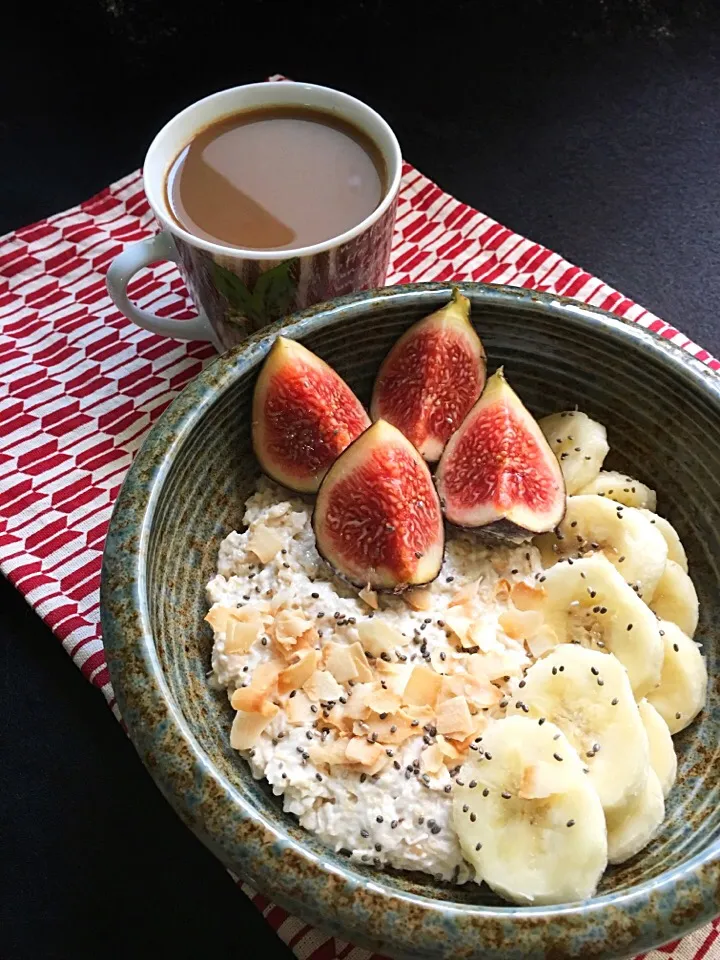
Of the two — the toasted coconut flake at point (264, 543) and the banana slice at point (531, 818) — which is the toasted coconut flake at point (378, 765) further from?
the toasted coconut flake at point (264, 543)

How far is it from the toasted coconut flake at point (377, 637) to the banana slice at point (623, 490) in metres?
0.43

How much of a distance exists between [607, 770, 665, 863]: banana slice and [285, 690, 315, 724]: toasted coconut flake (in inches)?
16.6

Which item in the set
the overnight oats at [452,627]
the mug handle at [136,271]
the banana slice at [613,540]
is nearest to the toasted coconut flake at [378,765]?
the overnight oats at [452,627]

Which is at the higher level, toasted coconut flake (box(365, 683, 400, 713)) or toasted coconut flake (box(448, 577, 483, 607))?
toasted coconut flake (box(448, 577, 483, 607))

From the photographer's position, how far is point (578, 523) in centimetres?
146

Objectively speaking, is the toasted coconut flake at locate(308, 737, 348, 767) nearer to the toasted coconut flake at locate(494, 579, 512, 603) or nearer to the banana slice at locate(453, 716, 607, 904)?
the banana slice at locate(453, 716, 607, 904)

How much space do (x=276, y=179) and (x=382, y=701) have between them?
1027 mm

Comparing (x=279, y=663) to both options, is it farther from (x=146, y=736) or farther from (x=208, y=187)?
(x=208, y=187)

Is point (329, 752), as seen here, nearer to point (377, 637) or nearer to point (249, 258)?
point (377, 637)

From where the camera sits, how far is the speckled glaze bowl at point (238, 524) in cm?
101

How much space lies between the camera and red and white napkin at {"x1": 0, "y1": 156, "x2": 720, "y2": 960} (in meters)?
1.65

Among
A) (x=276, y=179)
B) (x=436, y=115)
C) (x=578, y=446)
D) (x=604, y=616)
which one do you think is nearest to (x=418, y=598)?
(x=604, y=616)

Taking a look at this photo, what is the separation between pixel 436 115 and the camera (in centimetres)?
256

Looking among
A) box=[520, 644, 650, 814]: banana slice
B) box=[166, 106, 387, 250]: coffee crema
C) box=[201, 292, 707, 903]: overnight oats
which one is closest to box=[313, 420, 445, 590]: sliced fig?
box=[201, 292, 707, 903]: overnight oats
